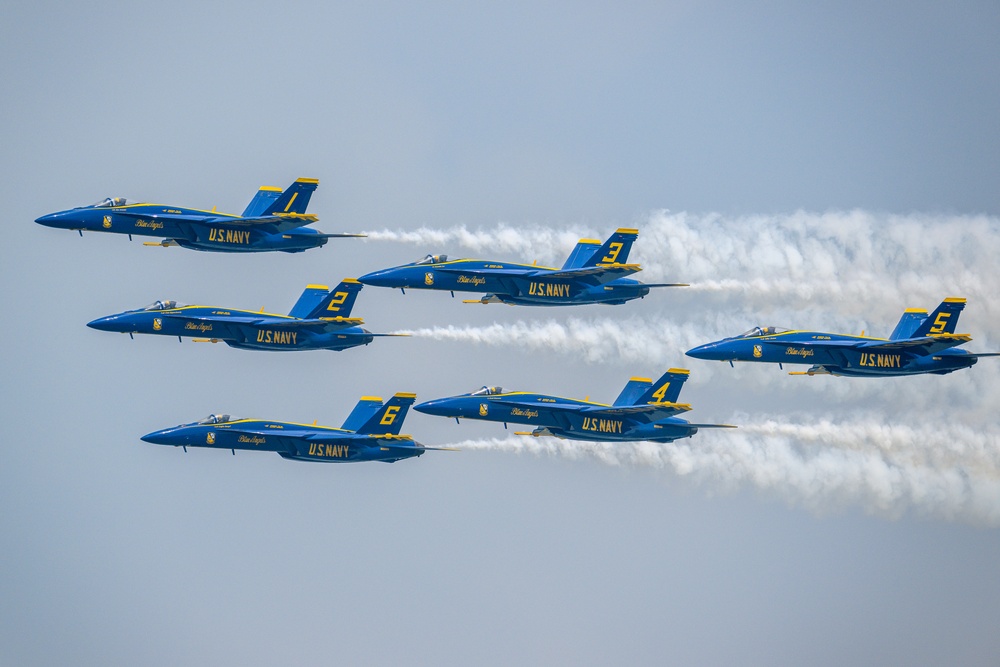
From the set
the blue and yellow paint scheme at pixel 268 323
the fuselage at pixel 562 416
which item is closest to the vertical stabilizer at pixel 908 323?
the fuselage at pixel 562 416

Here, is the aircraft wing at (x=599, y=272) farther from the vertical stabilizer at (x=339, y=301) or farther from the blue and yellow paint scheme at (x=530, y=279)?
the vertical stabilizer at (x=339, y=301)

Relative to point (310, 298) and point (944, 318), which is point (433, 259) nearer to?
point (310, 298)

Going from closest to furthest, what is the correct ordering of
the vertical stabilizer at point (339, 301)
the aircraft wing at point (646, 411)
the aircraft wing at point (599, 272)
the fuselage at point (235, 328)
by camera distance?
the aircraft wing at point (646, 411) → the aircraft wing at point (599, 272) → the fuselage at point (235, 328) → the vertical stabilizer at point (339, 301)

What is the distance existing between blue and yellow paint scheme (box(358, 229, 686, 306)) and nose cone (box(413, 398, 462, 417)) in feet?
17.9

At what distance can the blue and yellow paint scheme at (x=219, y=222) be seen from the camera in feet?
427

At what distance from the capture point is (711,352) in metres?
131

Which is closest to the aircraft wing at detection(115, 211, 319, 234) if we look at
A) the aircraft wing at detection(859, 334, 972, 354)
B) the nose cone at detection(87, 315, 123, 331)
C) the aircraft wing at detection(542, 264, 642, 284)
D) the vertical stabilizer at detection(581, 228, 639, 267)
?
the nose cone at detection(87, 315, 123, 331)

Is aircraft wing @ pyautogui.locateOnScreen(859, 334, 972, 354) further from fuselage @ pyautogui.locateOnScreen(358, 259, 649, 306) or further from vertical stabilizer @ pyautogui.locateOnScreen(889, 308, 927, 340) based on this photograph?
fuselage @ pyautogui.locateOnScreen(358, 259, 649, 306)

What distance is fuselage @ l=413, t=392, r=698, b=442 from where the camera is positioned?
130 metres

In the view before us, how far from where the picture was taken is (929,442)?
13862 cm

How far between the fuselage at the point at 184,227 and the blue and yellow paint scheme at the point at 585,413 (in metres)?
10.4

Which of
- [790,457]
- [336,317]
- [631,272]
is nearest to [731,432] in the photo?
[790,457]

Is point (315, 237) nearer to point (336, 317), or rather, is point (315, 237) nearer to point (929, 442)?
point (336, 317)

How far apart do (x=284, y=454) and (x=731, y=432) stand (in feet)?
76.7
